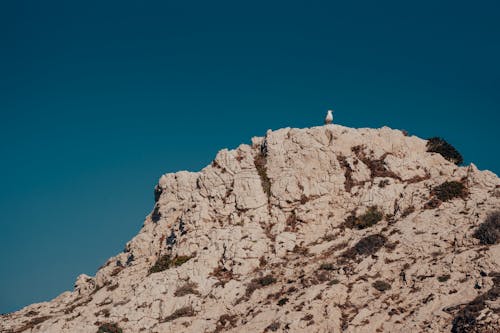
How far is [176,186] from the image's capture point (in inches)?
2314

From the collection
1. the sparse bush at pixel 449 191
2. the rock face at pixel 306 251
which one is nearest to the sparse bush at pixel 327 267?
the rock face at pixel 306 251

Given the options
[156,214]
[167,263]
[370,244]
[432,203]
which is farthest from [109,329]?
[432,203]

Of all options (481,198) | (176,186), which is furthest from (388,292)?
(176,186)

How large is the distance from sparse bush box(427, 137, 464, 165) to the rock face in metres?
0.91

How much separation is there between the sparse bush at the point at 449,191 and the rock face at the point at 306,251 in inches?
15.9

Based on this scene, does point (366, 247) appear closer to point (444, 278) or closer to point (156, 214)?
point (444, 278)

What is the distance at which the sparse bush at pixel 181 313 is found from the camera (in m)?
43.2

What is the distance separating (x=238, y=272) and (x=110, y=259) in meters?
18.8

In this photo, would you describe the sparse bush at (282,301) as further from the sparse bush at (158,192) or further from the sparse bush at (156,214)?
the sparse bush at (158,192)

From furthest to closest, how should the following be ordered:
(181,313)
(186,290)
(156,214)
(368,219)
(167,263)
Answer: (156,214), (167,263), (368,219), (186,290), (181,313)

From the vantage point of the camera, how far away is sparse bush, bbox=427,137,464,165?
182 ft

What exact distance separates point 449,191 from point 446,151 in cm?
962

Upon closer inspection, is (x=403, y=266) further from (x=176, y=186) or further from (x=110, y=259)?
(x=110, y=259)

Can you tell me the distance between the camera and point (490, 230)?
132 ft
